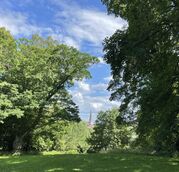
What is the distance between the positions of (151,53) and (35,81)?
22.5m

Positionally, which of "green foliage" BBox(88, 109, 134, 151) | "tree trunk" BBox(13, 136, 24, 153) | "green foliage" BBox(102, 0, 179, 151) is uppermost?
"green foliage" BBox(88, 109, 134, 151)

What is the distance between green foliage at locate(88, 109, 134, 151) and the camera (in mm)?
62775

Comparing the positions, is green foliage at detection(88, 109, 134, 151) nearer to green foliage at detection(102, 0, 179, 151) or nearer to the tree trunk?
the tree trunk

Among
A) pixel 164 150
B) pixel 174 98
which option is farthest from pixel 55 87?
pixel 174 98

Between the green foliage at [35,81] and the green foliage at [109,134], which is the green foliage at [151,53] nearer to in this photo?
the green foliage at [35,81]

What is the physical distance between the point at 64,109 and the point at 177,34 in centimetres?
2558

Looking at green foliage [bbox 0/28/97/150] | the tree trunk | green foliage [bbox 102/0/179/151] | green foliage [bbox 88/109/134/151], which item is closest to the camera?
green foliage [bbox 102/0/179/151]

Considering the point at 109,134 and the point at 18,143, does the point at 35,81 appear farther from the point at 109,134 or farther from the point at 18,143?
the point at 109,134

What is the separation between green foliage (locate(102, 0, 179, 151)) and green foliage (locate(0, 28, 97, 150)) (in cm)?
1623

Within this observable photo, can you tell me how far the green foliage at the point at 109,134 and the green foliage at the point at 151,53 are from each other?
4305 centimetres

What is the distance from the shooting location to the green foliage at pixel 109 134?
62775 mm

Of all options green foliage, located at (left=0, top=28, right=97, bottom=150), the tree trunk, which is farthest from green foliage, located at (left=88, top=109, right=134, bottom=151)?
the tree trunk

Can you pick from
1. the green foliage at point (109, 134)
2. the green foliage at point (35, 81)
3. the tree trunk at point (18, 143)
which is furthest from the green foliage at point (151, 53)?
the green foliage at point (109, 134)

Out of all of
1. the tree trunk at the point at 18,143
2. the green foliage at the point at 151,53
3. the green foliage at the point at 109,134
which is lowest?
the tree trunk at the point at 18,143
